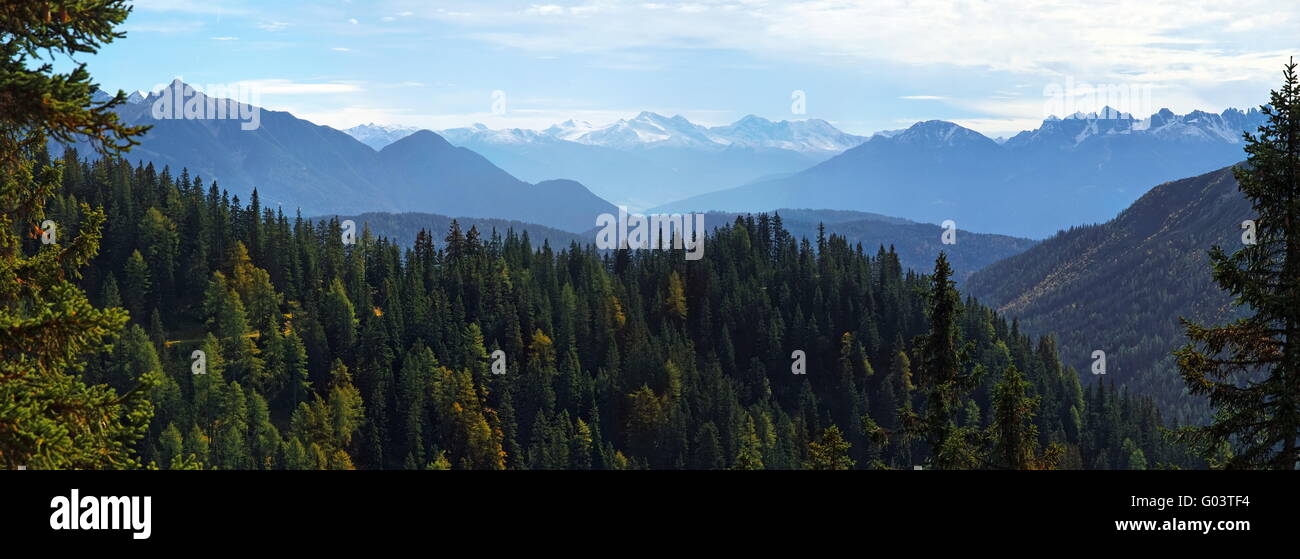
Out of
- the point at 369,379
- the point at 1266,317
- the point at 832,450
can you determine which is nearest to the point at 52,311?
the point at 1266,317

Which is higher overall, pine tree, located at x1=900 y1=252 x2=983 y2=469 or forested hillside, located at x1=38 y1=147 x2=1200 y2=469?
pine tree, located at x1=900 y1=252 x2=983 y2=469

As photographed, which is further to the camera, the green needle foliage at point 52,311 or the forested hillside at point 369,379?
the forested hillside at point 369,379

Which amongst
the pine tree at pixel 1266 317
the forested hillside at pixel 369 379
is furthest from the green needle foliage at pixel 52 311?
the forested hillside at pixel 369 379

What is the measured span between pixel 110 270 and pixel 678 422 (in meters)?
110

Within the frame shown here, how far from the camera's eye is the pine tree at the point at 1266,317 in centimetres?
2230

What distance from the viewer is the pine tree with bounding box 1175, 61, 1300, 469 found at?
73.2ft

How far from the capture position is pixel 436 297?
7579 inches

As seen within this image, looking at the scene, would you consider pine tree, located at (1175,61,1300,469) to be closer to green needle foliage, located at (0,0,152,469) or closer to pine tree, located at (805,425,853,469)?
pine tree, located at (805,425,853,469)

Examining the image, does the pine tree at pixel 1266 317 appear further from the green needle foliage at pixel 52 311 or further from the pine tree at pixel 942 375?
the green needle foliage at pixel 52 311

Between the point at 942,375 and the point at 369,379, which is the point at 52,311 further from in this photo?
the point at 369,379

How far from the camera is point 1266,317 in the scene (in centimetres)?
2291

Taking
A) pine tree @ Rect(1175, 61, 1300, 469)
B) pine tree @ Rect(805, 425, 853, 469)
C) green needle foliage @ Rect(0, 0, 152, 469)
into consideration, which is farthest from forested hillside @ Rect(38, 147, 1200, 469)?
green needle foliage @ Rect(0, 0, 152, 469)
